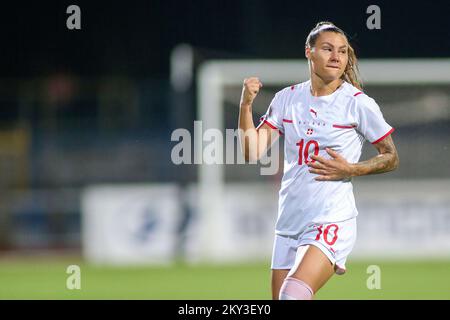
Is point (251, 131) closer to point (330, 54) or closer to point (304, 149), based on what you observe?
point (304, 149)

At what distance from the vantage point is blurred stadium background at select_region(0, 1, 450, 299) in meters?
12.4

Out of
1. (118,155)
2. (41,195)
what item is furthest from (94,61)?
(41,195)

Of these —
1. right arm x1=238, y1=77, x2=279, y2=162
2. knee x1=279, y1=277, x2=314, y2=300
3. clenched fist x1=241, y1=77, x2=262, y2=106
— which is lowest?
knee x1=279, y1=277, x2=314, y2=300

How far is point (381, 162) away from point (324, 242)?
1.76 ft

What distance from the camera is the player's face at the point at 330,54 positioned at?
5.30 metres

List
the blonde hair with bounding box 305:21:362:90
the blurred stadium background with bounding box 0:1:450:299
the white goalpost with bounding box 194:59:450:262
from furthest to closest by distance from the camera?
the white goalpost with bounding box 194:59:450:262 < the blurred stadium background with bounding box 0:1:450:299 < the blonde hair with bounding box 305:21:362:90

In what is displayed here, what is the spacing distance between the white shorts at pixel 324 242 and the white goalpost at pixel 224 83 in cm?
854

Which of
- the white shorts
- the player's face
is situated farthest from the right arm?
the white shorts

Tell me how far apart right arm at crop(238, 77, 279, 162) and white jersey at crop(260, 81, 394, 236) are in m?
0.15

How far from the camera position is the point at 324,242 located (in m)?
5.17

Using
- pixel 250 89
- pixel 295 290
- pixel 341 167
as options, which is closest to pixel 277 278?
pixel 295 290

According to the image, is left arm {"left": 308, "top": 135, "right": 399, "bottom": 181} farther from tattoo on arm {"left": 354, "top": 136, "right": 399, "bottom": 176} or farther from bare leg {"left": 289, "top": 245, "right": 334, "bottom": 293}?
bare leg {"left": 289, "top": 245, "right": 334, "bottom": 293}

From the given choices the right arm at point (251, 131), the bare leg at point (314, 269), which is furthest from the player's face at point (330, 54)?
the bare leg at point (314, 269)

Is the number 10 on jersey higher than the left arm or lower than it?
higher
